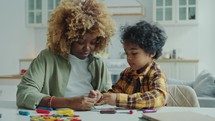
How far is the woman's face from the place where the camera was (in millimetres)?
1586

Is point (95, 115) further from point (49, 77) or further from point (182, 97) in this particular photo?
point (182, 97)

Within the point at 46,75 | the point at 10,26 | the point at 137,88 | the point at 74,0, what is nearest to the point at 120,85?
the point at 137,88

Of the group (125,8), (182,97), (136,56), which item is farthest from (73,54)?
(125,8)

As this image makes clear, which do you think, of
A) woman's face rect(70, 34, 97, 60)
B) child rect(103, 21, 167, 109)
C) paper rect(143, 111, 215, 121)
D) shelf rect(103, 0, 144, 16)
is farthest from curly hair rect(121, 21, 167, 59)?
shelf rect(103, 0, 144, 16)

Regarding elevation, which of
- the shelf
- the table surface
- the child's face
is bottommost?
the table surface

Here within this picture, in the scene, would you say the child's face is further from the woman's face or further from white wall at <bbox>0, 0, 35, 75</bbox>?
white wall at <bbox>0, 0, 35, 75</bbox>

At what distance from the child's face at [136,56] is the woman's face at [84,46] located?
170 mm

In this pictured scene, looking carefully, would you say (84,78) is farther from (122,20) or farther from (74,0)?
(122,20)

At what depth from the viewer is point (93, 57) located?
1689 millimetres

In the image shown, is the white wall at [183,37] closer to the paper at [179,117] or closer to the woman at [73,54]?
the woman at [73,54]

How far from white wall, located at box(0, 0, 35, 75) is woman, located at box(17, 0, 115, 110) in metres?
3.80

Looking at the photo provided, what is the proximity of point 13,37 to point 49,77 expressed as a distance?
4268 millimetres

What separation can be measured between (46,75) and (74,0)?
1.29 feet

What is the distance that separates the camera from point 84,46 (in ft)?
5.23
